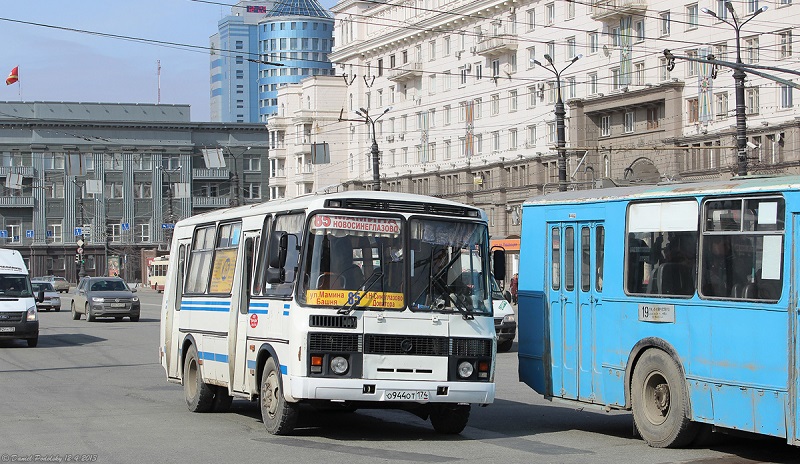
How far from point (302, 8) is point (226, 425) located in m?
183

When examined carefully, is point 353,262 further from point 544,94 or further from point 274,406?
point 544,94

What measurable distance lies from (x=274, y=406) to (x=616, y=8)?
48.1m

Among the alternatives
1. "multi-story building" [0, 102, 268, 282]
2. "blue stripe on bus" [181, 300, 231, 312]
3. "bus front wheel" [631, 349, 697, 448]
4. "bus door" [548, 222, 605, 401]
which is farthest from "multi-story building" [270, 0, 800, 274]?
"bus front wheel" [631, 349, 697, 448]

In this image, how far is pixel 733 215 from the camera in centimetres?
1124

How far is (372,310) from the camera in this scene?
39.9 feet

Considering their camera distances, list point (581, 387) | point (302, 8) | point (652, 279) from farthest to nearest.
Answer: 1. point (302, 8)
2. point (581, 387)
3. point (652, 279)

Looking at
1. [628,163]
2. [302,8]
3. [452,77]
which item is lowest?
[628,163]

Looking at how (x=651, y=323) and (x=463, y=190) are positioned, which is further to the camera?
(x=463, y=190)

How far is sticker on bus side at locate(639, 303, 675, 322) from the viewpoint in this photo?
11.9 metres

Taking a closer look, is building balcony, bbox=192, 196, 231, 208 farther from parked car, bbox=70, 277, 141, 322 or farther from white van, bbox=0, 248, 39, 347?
white van, bbox=0, 248, 39, 347

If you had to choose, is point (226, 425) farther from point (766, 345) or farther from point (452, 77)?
point (452, 77)

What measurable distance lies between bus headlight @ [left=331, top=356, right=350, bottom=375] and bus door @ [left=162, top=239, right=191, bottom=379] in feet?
15.3

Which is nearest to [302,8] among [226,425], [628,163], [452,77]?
[452,77]

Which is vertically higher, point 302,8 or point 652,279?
point 302,8
